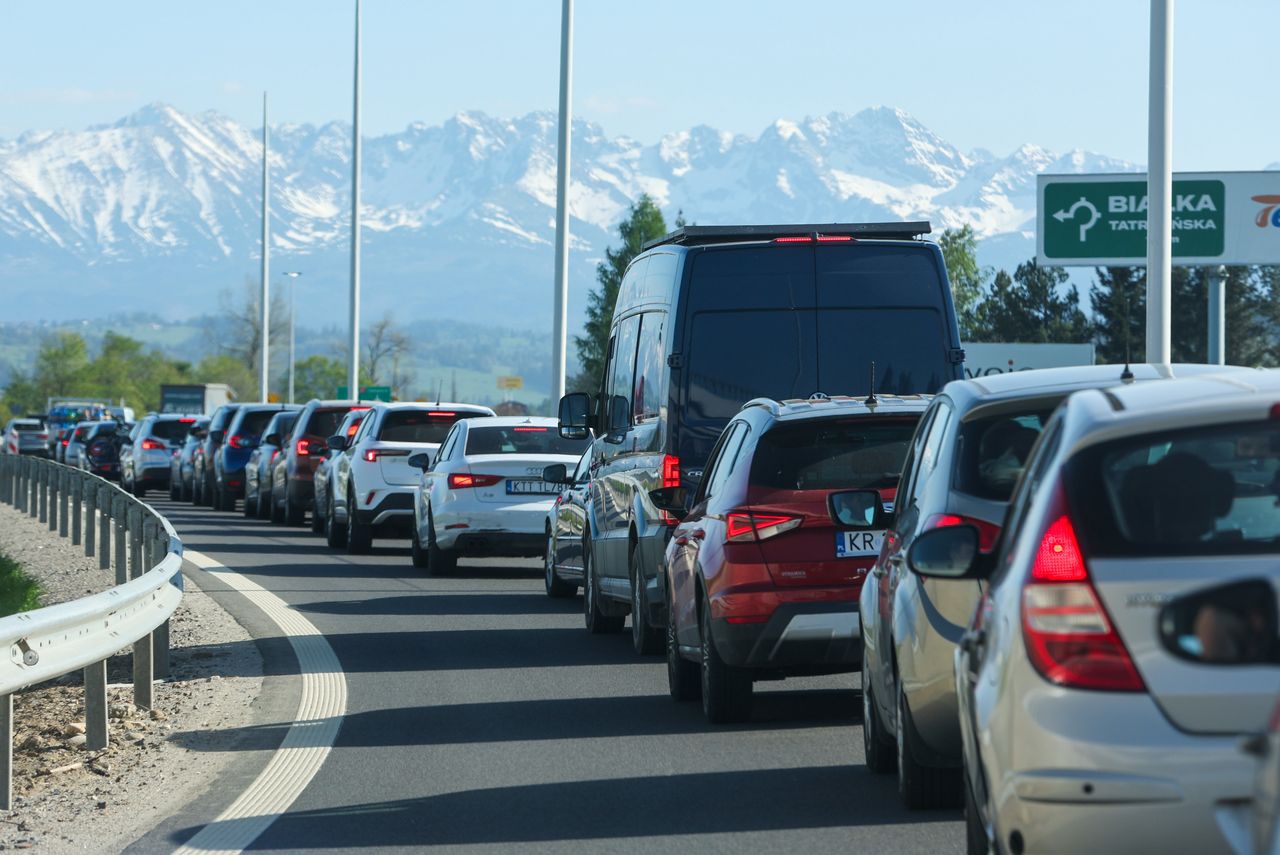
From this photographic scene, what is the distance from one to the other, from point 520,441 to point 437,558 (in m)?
1.40

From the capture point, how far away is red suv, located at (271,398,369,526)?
30.2m

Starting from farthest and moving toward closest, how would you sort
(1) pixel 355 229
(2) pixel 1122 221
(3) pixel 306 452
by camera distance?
(1) pixel 355 229 < (2) pixel 1122 221 < (3) pixel 306 452

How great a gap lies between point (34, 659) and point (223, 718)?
266 centimetres

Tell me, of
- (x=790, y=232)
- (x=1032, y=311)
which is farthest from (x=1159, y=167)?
(x=1032, y=311)

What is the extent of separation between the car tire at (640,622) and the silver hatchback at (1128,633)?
26.5 feet

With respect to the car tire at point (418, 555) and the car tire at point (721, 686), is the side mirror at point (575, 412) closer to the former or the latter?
the car tire at point (721, 686)

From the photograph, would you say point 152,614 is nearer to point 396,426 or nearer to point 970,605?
point 970,605

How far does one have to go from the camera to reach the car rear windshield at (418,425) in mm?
25094

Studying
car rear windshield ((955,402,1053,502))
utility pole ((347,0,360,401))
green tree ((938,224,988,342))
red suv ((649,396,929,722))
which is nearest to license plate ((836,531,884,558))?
red suv ((649,396,929,722))

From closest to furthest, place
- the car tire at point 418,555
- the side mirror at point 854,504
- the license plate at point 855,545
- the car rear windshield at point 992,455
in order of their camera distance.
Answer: the car rear windshield at point 992,455
the side mirror at point 854,504
the license plate at point 855,545
the car tire at point 418,555

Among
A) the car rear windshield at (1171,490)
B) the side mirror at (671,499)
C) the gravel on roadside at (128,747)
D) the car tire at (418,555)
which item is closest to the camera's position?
the car rear windshield at (1171,490)

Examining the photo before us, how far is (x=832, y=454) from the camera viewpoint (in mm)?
10336

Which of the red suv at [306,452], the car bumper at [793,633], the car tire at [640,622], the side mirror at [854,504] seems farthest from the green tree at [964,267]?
the side mirror at [854,504]

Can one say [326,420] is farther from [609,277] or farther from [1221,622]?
[609,277]
